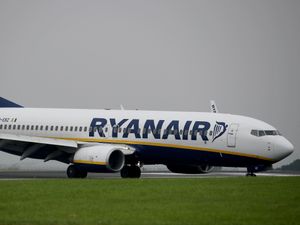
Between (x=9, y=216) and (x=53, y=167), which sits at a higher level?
(x=53, y=167)

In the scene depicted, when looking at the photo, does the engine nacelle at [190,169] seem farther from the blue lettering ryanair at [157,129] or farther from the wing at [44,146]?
the wing at [44,146]

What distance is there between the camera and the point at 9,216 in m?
24.9

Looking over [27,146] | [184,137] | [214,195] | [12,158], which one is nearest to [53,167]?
[12,158]

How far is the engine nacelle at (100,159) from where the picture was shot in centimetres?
4878

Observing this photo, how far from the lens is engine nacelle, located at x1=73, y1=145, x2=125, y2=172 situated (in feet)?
160

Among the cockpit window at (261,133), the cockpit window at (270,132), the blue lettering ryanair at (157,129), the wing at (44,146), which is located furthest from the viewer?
the wing at (44,146)

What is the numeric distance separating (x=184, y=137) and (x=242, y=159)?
3.63m

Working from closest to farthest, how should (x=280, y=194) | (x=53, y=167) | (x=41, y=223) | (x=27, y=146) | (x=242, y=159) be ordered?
(x=41, y=223) → (x=280, y=194) → (x=242, y=159) → (x=27, y=146) → (x=53, y=167)

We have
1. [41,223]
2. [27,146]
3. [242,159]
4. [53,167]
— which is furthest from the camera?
[53,167]

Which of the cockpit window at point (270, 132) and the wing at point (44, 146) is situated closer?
the cockpit window at point (270, 132)

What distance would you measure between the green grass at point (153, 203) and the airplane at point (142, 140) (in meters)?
10.7

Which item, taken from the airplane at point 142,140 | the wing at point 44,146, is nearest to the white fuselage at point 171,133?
the airplane at point 142,140

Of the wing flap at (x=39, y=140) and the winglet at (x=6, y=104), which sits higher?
the winglet at (x=6, y=104)

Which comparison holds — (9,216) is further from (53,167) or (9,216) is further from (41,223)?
(53,167)
